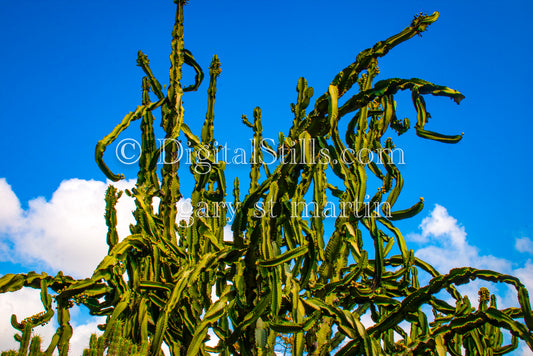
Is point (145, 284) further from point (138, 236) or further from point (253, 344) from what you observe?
point (253, 344)

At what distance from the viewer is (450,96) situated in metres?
1.95

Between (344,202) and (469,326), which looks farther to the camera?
(344,202)

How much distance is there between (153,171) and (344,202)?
1.16m

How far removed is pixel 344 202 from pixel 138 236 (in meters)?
1.17

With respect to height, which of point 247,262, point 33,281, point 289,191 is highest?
point 289,191

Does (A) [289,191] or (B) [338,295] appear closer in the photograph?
(A) [289,191]

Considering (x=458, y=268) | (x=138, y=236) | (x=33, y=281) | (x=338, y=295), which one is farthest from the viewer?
(x=338, y=295)

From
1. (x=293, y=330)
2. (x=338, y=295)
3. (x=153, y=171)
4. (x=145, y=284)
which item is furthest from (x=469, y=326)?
(x=153, y=171)

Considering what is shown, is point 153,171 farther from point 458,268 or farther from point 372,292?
point 458,268

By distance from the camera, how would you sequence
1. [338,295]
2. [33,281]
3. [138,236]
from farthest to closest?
[338,295] < [138,236] < [33,281]

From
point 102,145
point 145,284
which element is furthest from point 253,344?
point 102,145

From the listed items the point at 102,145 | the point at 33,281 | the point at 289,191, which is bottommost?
the point at 33,281

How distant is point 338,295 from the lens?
2619mm

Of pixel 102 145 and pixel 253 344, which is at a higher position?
pixel 102 145
